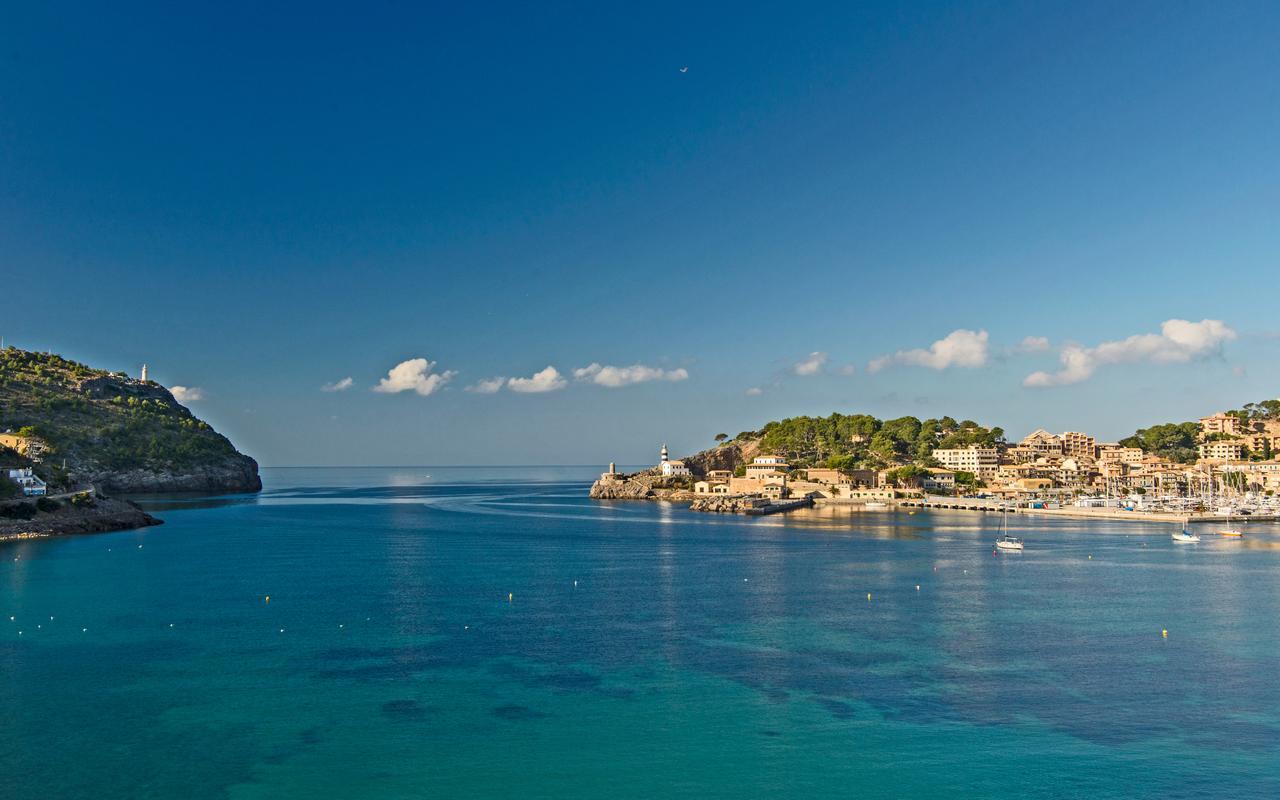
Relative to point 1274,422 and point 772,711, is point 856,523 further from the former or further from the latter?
point 1274,422

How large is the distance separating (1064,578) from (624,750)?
40556 millimetres

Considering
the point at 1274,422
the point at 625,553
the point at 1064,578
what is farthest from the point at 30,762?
the point at 1274,422

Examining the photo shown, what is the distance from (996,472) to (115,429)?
16795 cm

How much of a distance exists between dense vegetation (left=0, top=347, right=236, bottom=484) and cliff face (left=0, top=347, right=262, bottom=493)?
169mm

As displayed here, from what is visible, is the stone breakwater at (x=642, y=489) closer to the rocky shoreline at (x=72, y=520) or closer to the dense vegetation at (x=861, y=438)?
the dense vegetation at (x=861, y=438)

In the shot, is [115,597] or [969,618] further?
[115,597]

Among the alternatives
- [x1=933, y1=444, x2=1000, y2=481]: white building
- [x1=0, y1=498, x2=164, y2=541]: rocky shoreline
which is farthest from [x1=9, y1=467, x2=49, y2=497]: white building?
[x1=933, y1=444, x2=1000, y2=481]: white building

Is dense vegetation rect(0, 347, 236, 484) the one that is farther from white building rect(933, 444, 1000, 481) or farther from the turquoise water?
white building rect(933, 444, 1000, 481)

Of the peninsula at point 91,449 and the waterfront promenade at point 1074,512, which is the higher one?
the peninsula at point 91,449

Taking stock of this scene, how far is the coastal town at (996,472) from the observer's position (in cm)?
11838

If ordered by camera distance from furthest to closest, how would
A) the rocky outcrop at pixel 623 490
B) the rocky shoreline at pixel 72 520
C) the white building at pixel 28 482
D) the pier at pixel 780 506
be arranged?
the rocky outcrop at pixel 623 490 < the pier at pixel 780 506 < the white building at pixel 28 482 < the rocky shoreline at pixel 72 520

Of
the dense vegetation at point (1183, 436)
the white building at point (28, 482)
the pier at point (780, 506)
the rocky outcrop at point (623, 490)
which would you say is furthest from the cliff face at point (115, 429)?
the dense vegetation at point (1183, 436)

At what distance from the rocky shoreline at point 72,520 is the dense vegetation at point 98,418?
3319 centimetres

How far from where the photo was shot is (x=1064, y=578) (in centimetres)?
5122
